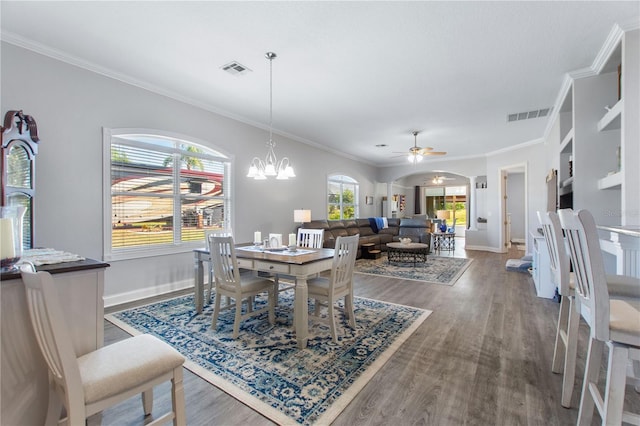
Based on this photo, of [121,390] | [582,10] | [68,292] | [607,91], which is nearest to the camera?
[121,390]

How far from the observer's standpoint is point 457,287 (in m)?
4.44

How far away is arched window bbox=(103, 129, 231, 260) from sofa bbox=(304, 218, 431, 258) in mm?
2551

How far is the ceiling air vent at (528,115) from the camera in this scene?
16.0 feet

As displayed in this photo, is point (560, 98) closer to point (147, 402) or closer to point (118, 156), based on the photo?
point (147, 402)

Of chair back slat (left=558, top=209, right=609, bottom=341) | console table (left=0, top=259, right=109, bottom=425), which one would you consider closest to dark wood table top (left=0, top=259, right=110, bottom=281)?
console table (left=0, top=259, right=109, bottom=425)

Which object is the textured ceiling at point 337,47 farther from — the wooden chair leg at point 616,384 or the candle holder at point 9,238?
the wooden chair leg at point 616,384

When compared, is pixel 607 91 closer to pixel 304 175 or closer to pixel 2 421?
pixel 304 175

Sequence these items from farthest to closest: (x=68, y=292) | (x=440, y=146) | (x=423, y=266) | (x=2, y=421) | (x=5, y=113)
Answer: (x=440, y=146)
(x=423, y=266)
(x=5, y=113)
(x=68, y=292)
(x=2, y=421)

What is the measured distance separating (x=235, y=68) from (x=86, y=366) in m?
3.23

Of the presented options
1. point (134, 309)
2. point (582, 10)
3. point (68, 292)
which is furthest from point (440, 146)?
point (68, 292)

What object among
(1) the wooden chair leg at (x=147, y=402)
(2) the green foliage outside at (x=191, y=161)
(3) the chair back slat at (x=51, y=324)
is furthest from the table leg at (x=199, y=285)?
(3) the chair back slat at (x=51, y=324)

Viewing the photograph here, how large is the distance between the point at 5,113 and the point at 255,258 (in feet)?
9.35

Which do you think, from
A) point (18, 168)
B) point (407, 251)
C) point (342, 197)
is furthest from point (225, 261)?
point (342, 197)

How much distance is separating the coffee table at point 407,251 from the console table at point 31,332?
216 inches
